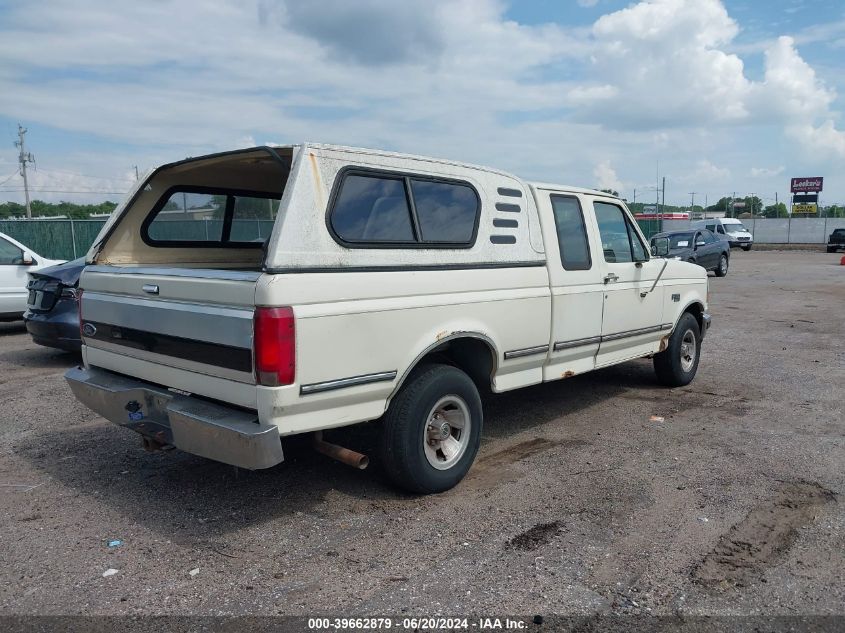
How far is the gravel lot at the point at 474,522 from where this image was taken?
3.22m

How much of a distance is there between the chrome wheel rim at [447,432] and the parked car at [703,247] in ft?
61.7

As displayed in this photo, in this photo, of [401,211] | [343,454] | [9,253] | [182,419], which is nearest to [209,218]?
[401,211]

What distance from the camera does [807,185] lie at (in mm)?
65438

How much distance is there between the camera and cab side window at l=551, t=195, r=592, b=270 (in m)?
5.43

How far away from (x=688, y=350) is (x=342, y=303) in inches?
198

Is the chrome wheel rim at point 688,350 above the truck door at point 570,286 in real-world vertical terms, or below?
below

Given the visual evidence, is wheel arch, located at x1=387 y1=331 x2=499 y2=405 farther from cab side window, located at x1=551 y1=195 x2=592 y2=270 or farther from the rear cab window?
cab side window, located at x1=551 y1=195 x2=592 y2=270

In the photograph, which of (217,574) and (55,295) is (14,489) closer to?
(217,574)

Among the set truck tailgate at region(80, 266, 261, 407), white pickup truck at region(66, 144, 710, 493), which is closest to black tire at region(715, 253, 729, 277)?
white pickup truck at region(66, 144, 710, 493)

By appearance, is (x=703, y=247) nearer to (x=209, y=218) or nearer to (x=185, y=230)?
(x=209, y=218)

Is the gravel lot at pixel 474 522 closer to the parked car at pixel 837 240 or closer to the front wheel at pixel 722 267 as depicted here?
the front wheel at pixel 722 267

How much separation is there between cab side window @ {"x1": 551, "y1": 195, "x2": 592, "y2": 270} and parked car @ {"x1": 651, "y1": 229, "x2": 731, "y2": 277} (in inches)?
674

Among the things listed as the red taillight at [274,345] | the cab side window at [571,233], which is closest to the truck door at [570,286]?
the cab side window at [571,233]

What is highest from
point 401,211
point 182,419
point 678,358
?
point 401,211
